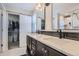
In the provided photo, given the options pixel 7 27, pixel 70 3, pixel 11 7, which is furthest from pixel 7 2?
pixel 70 3

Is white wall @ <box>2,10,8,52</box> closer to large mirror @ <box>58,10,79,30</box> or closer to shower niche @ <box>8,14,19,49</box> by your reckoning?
shower niche @ <box>8,14,19,49</box>

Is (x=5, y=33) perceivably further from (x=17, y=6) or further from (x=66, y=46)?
(x=66, y=46)

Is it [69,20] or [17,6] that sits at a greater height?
[17,6]

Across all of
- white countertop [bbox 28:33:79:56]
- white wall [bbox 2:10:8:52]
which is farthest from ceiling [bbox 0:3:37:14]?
white countertop [bbox 28:33:79:56]

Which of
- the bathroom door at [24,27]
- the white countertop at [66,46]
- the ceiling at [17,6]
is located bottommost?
the white countertop at [66,46]

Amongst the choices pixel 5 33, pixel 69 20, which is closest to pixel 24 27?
pixel 5 33

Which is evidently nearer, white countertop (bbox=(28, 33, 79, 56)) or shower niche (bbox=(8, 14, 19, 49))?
white countertop (bbox=(28, 33, 79, 56))

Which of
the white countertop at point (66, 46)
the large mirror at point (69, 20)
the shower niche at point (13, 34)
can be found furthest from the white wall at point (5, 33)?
the large mirror at point (69, 20)

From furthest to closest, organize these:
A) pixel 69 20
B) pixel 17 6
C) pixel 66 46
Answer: pixel 69 20 < pixel 17 6 < pixel 66 46

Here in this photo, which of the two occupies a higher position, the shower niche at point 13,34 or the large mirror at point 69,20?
the large mirror at point 69,20

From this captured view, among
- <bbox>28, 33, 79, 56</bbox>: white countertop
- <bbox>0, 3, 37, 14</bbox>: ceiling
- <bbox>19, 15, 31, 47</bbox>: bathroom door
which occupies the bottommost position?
<bbox>28, 33, 79, 56</bbox>: white countertop

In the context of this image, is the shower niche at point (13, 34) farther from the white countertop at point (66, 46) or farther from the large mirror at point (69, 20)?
the large mirror at point (69, 20)

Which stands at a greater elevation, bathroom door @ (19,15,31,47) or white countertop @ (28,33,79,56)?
bathroom door @ (19,15,31,47)

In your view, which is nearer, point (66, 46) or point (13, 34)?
point (66, 46)
